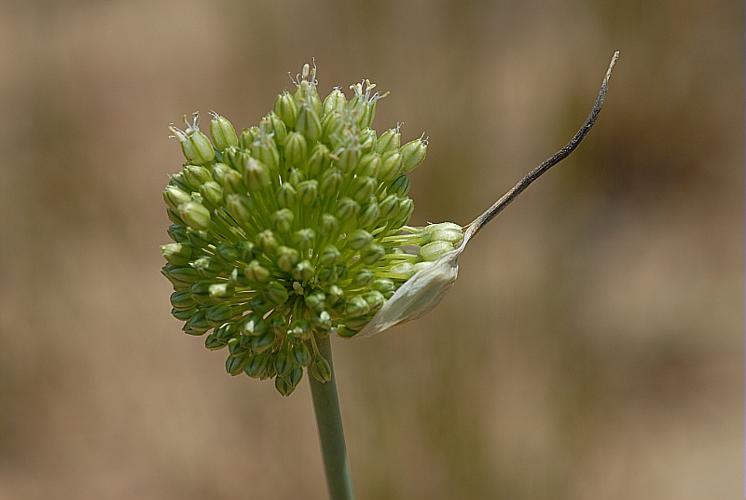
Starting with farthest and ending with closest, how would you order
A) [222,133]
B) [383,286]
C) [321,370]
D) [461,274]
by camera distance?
[461,274] < [222,133] < [383,286] < [321,370]

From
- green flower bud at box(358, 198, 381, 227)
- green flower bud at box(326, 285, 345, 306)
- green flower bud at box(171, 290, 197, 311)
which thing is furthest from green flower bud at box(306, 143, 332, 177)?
green flower bud at box(171, 290, 197, 311)

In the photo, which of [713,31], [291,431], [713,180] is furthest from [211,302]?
[713,180]

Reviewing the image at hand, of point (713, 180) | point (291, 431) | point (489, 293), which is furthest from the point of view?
point (713, 180)

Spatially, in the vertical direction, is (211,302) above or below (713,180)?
below

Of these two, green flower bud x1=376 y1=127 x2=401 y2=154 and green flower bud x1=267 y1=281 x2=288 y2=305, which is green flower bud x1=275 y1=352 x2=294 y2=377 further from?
green flower bud x1=376 y1=127 x2=401 y2=154

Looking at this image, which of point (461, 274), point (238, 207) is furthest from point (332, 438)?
point (461, 274)

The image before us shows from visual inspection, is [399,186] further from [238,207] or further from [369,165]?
[238,207]

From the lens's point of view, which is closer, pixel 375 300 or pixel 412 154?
pixel 375 300

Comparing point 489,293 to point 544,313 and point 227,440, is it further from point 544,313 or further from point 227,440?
point 227,440
